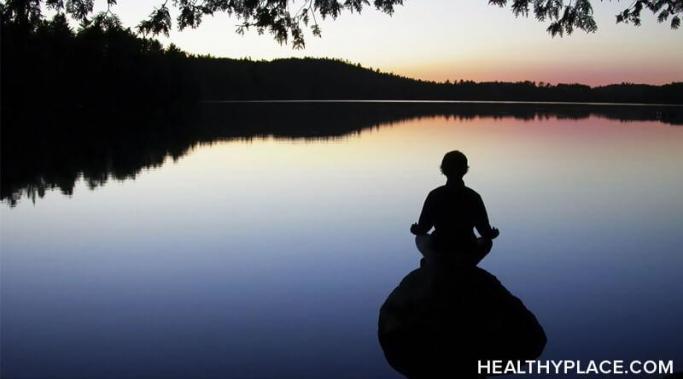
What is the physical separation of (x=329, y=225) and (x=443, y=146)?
30.7 metres

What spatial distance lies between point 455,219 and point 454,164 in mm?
614

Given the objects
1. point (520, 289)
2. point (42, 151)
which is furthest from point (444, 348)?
point (42, 151)

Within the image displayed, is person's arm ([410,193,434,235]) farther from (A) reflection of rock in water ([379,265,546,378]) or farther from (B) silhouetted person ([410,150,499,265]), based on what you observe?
(A) reflection of rock in water ([379,265,546,378])

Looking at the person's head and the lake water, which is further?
the lake water

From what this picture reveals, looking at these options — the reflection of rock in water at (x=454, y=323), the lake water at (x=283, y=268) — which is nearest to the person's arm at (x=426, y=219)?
the reflection of rock in water at (x=454, y=323)

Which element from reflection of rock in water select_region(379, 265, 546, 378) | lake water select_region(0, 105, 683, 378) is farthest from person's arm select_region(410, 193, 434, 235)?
lake water select_region(0, 105, 683, 378)

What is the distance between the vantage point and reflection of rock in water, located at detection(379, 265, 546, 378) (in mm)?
6781

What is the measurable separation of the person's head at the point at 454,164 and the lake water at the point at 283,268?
257 centimetres

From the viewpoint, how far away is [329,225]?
1725cm

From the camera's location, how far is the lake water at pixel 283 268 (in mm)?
7922

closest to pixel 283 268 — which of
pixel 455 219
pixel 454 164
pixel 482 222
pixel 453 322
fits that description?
pixel 453 322

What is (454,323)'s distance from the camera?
268 inches

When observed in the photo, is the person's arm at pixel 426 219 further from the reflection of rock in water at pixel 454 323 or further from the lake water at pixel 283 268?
the lake water at pixel 283 268

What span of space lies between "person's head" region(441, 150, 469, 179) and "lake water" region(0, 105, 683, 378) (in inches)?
101
